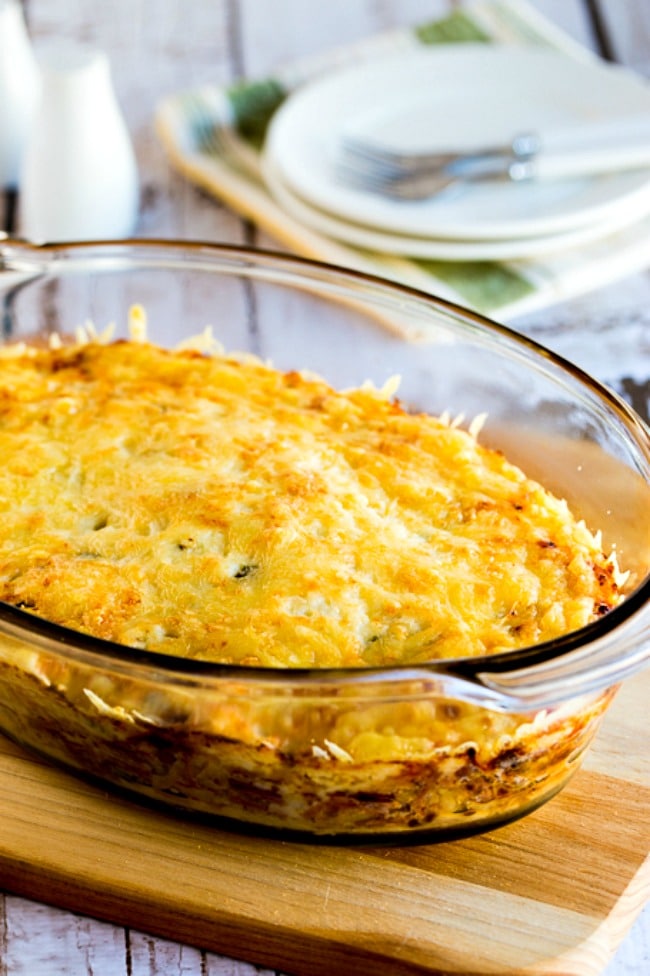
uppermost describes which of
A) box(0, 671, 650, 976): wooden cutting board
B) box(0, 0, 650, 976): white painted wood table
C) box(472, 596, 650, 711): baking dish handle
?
box(472, 596, 650, 711): baking dish handle

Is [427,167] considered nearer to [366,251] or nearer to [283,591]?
[366,251]

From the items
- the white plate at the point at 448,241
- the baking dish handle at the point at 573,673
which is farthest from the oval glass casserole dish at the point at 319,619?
the white plate at the point at 448,241

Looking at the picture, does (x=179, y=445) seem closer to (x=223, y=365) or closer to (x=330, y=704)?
(x=223, y=365)

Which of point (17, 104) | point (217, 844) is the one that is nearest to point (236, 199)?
point (17, 104)

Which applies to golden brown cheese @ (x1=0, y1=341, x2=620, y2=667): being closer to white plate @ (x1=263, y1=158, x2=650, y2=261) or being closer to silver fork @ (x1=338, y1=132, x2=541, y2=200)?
white plate @ (x1=263, y1=158, x2=650, y2=261)

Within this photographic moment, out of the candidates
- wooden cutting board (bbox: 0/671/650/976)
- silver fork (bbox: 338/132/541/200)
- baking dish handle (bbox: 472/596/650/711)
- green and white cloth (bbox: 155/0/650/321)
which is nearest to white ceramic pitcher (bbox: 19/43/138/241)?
green and white cloth (bbox: 155/0/650/321)

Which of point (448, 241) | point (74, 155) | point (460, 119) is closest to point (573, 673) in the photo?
point (448, 241)
